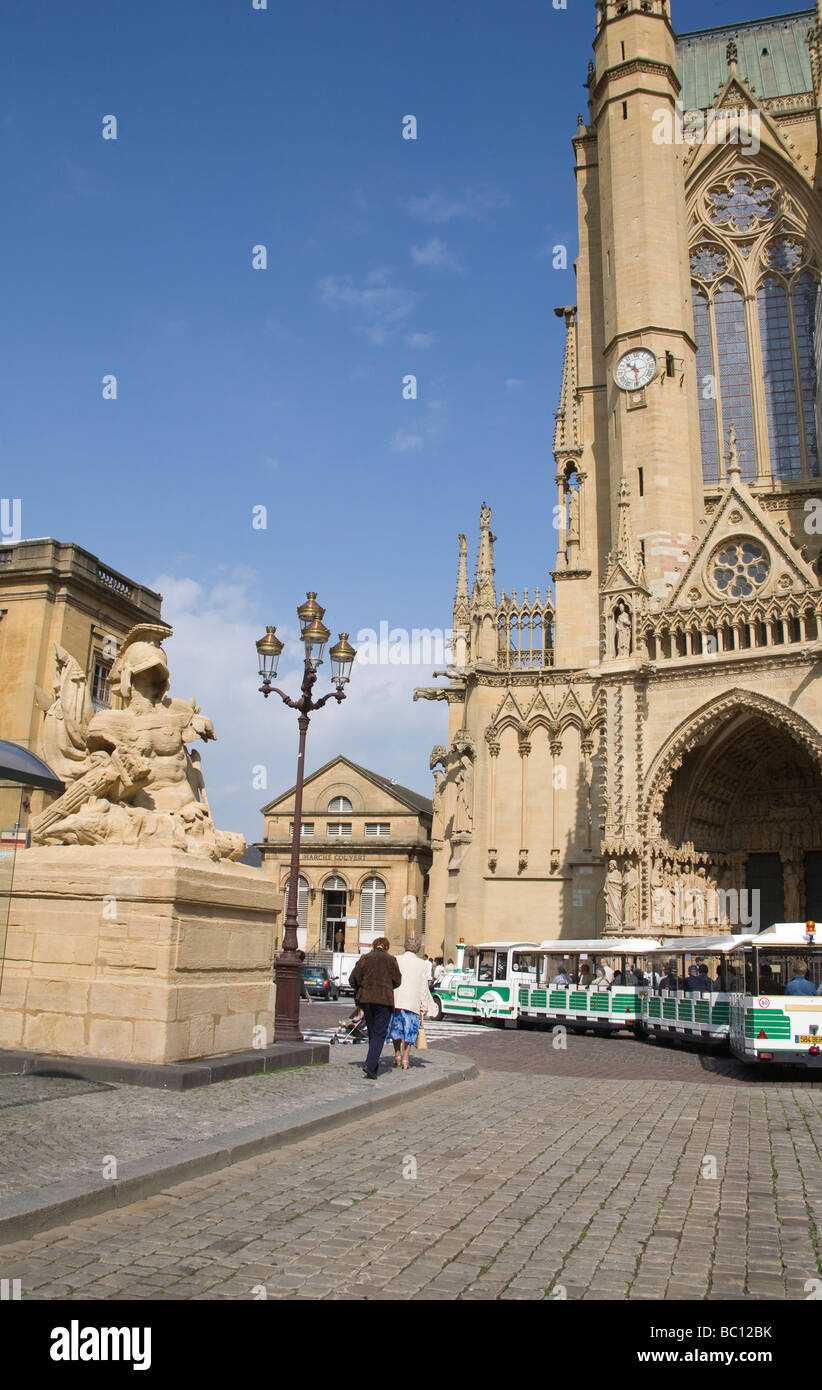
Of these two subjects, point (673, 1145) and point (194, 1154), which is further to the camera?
point (673, 1145)

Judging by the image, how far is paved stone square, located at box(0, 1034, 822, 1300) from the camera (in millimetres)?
4270

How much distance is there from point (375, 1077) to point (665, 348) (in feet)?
83.3

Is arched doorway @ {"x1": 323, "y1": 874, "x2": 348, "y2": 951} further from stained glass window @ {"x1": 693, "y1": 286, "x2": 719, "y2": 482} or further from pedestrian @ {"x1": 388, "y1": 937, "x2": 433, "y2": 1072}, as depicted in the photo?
pedestrian @ {"x1": 388, "y1": 937, "x2": 433, "y2": 1072}

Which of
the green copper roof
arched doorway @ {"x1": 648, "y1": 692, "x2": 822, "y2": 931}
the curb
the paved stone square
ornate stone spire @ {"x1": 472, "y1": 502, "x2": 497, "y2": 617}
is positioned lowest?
the paved stone square

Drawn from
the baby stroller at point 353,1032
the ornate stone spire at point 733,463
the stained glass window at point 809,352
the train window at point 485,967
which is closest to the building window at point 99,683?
the train window at point 485,967

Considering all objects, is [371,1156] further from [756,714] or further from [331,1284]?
[756,714]

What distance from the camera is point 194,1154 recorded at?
5.97 metres

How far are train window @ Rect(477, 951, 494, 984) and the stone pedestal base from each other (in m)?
15.9

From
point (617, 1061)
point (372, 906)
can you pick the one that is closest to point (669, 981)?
point (617, 1061)

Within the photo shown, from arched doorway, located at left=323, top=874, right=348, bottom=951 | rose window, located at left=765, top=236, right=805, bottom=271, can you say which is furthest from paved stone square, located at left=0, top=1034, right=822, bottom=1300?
arched doorway, located at left=323, top=874, right=348, bottom=951

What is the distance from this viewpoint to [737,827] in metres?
27.7

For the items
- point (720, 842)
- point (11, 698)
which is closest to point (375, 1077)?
point (720, 842)

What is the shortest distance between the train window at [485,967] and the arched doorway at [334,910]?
82.3 ft

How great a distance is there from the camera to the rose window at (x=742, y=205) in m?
33.6
